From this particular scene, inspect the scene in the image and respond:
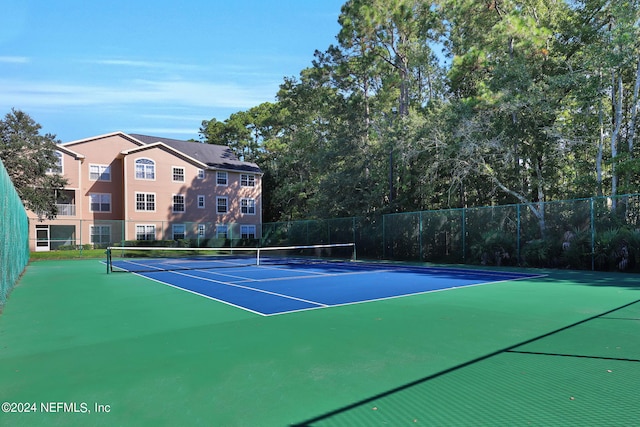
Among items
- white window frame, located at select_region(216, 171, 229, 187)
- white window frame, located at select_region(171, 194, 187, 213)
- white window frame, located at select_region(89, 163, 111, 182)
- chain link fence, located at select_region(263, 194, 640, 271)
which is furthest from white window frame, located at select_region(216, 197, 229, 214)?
chain link fence, located at select_region(263, 194, 640, 271)

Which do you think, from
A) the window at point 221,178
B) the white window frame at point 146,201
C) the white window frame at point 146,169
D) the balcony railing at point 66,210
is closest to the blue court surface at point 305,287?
the white window frame at point 146,201

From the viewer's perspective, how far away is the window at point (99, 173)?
3300 cm

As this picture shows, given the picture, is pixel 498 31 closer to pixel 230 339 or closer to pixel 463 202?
pixel 463 202

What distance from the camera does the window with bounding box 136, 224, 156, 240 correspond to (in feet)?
109

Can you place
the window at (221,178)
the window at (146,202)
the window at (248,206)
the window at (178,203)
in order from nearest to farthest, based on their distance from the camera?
1. the window at (146,202)
2. the window at (178,203)
3. the window at (221,178)
4. the window at (248,206)

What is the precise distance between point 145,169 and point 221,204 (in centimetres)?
727

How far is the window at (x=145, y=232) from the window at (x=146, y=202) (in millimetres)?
1422

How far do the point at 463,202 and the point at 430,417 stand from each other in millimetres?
21936

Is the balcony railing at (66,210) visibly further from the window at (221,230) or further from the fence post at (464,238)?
the fence post at (464,238)

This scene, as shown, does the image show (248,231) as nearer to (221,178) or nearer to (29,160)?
(221,178)

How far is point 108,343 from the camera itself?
5.43 m

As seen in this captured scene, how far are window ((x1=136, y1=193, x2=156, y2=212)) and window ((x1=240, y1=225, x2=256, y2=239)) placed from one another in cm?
832

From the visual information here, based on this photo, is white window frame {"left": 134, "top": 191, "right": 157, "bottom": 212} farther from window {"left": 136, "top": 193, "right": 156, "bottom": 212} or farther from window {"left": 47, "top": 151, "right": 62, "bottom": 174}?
window {"left": 47, "top": 151, "right": 62, "bottom": 174}

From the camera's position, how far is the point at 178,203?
117 feet
